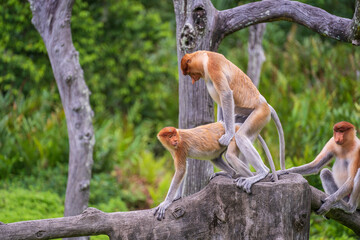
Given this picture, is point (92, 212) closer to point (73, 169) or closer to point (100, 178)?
point (73, 169)

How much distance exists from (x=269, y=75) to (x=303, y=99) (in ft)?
6.30

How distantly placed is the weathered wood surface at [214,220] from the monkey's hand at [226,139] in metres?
0.27

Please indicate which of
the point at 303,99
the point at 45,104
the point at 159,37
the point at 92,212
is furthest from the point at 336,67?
the point at 92,212

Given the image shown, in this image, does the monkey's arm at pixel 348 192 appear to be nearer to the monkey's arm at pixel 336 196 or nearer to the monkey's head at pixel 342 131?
the monkey's arm at pixel 336 196

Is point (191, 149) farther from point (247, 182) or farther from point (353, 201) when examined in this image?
point (353, 201)

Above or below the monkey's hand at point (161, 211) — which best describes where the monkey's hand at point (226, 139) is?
above

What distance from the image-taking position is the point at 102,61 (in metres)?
10.9

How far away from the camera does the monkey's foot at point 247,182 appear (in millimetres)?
3279

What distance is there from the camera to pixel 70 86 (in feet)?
16.6

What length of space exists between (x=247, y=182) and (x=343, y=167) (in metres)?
1.19

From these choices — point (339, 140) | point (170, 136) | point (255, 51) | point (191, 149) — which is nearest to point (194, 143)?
point (191, 149)

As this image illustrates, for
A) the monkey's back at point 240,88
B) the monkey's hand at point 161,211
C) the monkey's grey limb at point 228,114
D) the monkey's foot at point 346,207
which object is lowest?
the monkey's foot at point 346,207

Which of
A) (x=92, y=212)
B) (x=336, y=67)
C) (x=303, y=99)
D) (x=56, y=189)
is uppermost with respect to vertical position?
(x=336, y=67)

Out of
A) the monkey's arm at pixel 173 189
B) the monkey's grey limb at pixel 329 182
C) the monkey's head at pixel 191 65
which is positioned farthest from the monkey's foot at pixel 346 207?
the monkey's head at pixel 191 65
